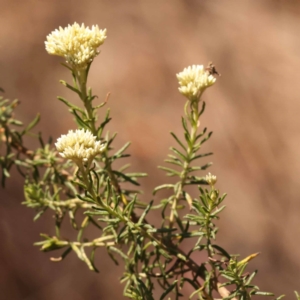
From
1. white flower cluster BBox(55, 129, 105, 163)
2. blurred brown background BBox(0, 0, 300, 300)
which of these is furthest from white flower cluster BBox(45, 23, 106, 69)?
blurred brown background BBox(0, 0, 300, 300)

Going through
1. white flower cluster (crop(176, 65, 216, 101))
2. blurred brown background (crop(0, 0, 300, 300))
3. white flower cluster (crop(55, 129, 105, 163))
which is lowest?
white flower cluster (crop(55, 129, 105, 163))

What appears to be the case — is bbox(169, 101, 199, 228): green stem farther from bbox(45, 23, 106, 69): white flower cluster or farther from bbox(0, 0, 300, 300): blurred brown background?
bbox(0, 0, 300, 300): blurred brown background

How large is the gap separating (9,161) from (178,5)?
3.32 feet

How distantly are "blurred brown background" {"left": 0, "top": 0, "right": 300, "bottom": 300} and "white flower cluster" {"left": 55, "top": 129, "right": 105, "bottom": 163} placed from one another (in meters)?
0.90

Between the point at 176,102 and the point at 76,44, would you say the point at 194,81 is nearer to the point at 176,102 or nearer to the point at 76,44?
the point at 76,44

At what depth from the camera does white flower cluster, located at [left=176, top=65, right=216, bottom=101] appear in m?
0.33

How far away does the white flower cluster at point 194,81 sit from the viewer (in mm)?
328

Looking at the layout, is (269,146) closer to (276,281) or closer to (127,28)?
(276,281)

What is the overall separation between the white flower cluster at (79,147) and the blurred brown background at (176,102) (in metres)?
0.90

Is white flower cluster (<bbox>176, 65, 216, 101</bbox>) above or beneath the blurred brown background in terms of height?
beneath

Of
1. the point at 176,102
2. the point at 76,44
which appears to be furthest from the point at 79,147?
the point at 176,102

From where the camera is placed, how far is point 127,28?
1.25 meters

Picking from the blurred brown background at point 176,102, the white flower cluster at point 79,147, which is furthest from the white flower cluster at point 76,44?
the blurred brown background at point 176,102

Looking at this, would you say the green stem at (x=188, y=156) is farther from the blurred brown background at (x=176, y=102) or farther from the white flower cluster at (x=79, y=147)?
the blurred brown background at (x=176, y=102)
